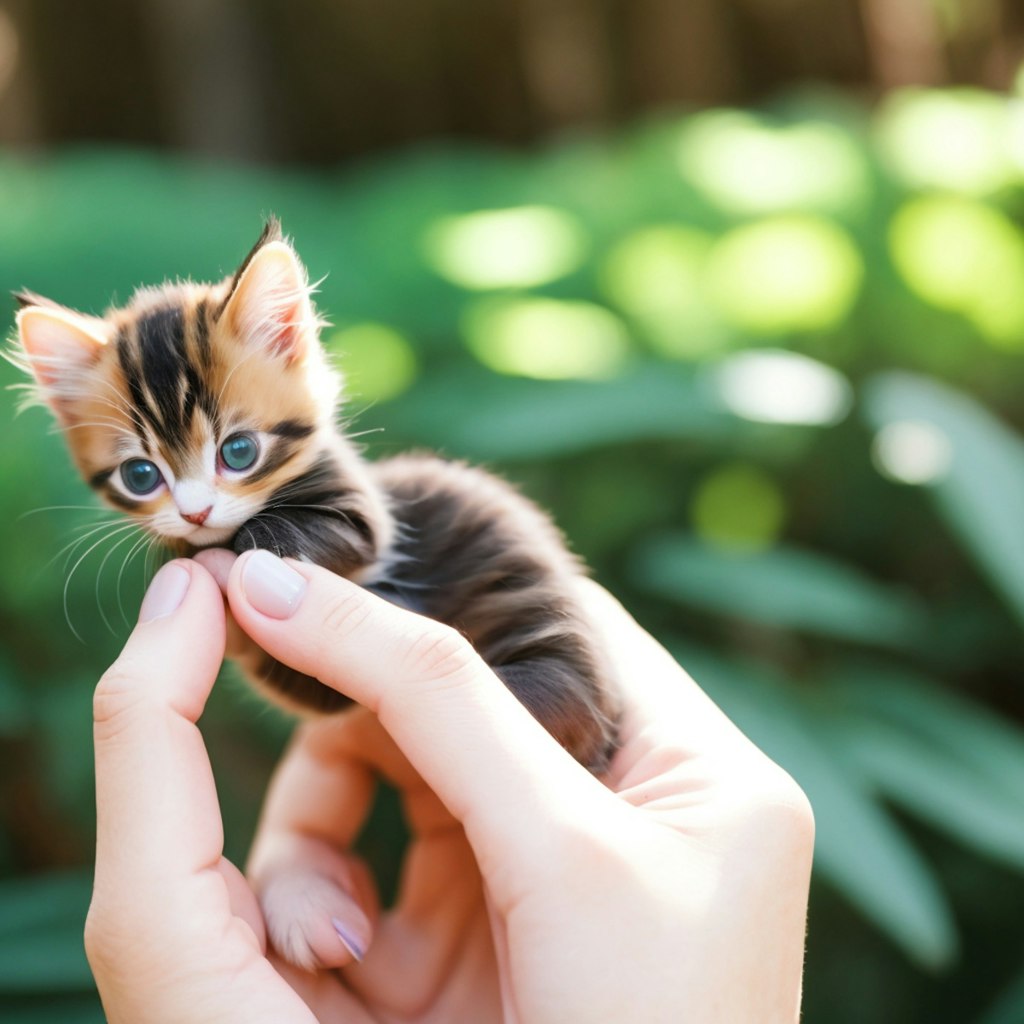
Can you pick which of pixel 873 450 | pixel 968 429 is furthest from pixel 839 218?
pixel 968 429

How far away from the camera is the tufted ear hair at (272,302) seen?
1625mm

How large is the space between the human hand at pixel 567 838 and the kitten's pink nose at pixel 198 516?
9 cm

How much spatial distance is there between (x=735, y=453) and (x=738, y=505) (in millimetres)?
227

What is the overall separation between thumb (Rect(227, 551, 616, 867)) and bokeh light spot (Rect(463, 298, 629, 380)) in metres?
1.96

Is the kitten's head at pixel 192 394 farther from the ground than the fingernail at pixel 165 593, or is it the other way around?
the kitten's head at pixel 192 394

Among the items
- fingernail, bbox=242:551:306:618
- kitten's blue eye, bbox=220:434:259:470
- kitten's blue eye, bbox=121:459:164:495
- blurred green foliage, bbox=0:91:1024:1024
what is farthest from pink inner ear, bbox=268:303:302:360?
blurred green foliage, bbox=0:91:1024:1024

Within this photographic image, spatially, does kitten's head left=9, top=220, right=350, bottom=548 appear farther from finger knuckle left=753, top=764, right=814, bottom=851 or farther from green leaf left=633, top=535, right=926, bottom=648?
green leaf left=633, top=535, right=926, bottom=648

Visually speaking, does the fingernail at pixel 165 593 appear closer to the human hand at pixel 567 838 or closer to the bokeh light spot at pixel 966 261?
the human hand at pixel 567 838

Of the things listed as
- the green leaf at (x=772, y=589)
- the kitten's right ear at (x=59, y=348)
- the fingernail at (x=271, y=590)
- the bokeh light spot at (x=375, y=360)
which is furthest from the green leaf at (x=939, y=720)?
the kitten's right ear at (x=59, y=348)

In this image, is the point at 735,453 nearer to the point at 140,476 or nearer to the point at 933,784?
the point at 933,784

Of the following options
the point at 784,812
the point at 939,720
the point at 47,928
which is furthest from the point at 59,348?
the point at 939,720

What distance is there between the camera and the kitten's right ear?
5.55 feet

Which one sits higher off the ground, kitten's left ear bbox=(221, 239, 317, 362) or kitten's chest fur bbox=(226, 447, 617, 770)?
kitten's left ear bbox=(221, 239, 317, 362)

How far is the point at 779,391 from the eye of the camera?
10.6ft
